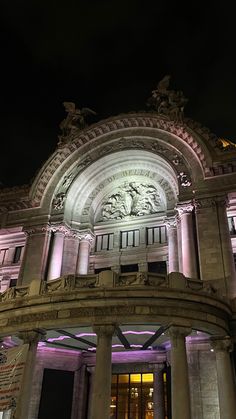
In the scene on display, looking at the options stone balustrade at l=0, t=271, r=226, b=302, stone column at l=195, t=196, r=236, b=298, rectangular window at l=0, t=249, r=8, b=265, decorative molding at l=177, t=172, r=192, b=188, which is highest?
decorative molding at l=177, t=172, r=192, b=188

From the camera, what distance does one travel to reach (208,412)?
1930 centimetres

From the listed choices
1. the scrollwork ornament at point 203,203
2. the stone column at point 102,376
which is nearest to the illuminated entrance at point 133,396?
the stone column at point 102,376

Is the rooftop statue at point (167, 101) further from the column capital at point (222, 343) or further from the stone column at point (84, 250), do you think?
the column capital at point (222, 343)

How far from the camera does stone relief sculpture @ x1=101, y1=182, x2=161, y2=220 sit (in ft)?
98.6

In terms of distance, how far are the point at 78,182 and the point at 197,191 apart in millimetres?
10218

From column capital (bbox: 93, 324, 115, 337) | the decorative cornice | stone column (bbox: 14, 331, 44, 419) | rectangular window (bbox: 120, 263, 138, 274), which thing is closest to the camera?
stone column (bbox: 14, 331, 44, 419)

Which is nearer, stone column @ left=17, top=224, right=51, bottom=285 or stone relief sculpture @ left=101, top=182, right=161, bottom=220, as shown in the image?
stone column @ left=17, top=224, right=51, bottom=285

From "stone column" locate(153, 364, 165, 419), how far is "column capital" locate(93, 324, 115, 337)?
8.42 meters

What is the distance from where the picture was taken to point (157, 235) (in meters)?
28.7

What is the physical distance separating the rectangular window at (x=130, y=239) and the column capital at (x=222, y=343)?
11.2 metres

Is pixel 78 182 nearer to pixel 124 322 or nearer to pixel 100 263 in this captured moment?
pixel 100 263

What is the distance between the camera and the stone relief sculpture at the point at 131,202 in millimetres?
30047

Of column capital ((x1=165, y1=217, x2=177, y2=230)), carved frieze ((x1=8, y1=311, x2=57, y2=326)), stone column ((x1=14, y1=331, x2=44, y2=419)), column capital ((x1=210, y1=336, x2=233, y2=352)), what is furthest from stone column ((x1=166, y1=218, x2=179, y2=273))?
stone column ((x1=14, y1=331, x2=44, y2=419))

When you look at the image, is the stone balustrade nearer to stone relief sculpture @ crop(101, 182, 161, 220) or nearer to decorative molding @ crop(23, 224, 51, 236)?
decorative molding @ crop(23, 224, 51, 236)
